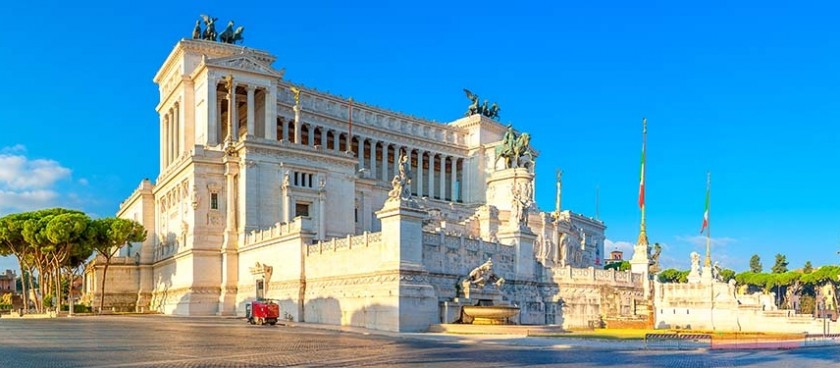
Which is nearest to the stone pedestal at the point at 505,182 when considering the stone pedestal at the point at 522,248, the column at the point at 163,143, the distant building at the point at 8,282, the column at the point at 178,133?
the column at the point at 178,133

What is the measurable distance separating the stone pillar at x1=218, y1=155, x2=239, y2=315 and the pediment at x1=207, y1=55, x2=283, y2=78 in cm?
1502

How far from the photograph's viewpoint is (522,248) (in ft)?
185

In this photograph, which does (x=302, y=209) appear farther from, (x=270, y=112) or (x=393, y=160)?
(x=393, y=160)

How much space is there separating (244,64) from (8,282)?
119966 millimetres

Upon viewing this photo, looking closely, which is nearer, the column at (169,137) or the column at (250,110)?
the column at (250,110)

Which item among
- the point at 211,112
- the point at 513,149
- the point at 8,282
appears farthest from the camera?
the point at 8,282

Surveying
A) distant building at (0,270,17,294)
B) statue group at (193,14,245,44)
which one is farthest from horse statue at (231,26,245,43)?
distant building at (0,270,17,294)

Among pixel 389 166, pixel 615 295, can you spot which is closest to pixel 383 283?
pixel 615 295

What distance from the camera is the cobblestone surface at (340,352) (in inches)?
942

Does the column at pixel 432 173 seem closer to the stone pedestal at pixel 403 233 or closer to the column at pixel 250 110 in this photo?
the column at pixel 250 110

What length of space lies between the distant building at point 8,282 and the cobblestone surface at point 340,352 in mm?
153206

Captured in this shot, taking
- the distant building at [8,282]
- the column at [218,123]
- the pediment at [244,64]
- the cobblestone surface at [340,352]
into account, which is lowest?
the distant building at [8,282]

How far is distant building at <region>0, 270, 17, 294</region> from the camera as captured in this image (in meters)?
175

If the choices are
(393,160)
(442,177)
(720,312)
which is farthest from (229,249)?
(442,177)
